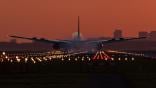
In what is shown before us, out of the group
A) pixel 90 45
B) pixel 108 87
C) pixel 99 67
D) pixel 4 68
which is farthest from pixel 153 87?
pixel 90 45

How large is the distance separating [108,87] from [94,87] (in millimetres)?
1120

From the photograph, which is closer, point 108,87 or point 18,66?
point 108,87

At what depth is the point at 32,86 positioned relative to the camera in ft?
180

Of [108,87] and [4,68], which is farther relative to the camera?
[4,68]

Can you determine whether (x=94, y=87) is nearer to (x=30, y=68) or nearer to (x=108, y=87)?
(x=108, y=87)

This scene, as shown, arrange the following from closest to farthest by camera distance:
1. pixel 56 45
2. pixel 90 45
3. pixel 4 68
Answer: pixel 4 68 < pixel 56 45 < pixel 90 45

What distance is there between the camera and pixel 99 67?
8894cm

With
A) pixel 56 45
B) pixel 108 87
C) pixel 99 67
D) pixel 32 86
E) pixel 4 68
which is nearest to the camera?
pixel 108 87

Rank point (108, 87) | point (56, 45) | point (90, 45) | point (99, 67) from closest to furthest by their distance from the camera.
Answer: point (108, 87) → point (99, 67) → point (56, 45) → point (90, 45)

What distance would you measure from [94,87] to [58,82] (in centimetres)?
908

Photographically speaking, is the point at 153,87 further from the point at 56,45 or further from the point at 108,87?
the point at 56,45

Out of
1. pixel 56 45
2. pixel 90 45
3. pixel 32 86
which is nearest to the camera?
pixel 32 86

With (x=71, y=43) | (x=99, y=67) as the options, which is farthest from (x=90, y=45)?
(x=99, y=67)

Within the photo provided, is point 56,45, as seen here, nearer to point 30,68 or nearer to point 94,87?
point 30,68
